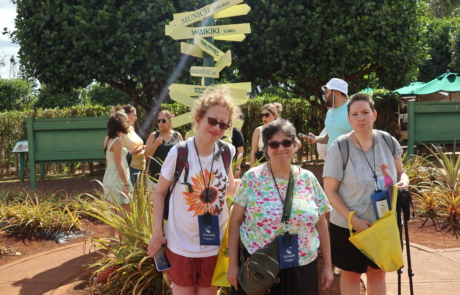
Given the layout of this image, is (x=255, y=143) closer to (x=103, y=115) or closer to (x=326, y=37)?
(x=326, y=37)

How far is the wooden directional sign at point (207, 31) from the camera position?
15.4ft

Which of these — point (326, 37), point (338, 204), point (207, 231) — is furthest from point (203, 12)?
point (326, 37)

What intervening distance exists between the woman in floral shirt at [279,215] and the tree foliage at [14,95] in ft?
75.1

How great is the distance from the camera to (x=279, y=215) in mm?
2562

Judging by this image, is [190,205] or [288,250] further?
[190,205]

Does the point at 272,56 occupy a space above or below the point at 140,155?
above

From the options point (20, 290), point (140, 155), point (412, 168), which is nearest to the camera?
point (20, 290)

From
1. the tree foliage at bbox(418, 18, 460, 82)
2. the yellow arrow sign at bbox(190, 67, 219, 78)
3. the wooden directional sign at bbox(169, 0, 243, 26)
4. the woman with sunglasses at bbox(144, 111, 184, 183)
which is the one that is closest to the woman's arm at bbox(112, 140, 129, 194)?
the woman with sunglasses at bbox(144, 111, 184, 183)

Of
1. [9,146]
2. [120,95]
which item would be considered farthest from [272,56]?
[120,95]

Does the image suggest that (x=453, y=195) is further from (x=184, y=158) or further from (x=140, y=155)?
(x=184, y=158)

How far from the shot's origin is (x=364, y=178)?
3.07 metres

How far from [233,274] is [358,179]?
Result: 1.09 meters

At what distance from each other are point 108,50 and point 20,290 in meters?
6.11

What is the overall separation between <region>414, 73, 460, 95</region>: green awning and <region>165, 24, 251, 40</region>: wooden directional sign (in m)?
12.1
